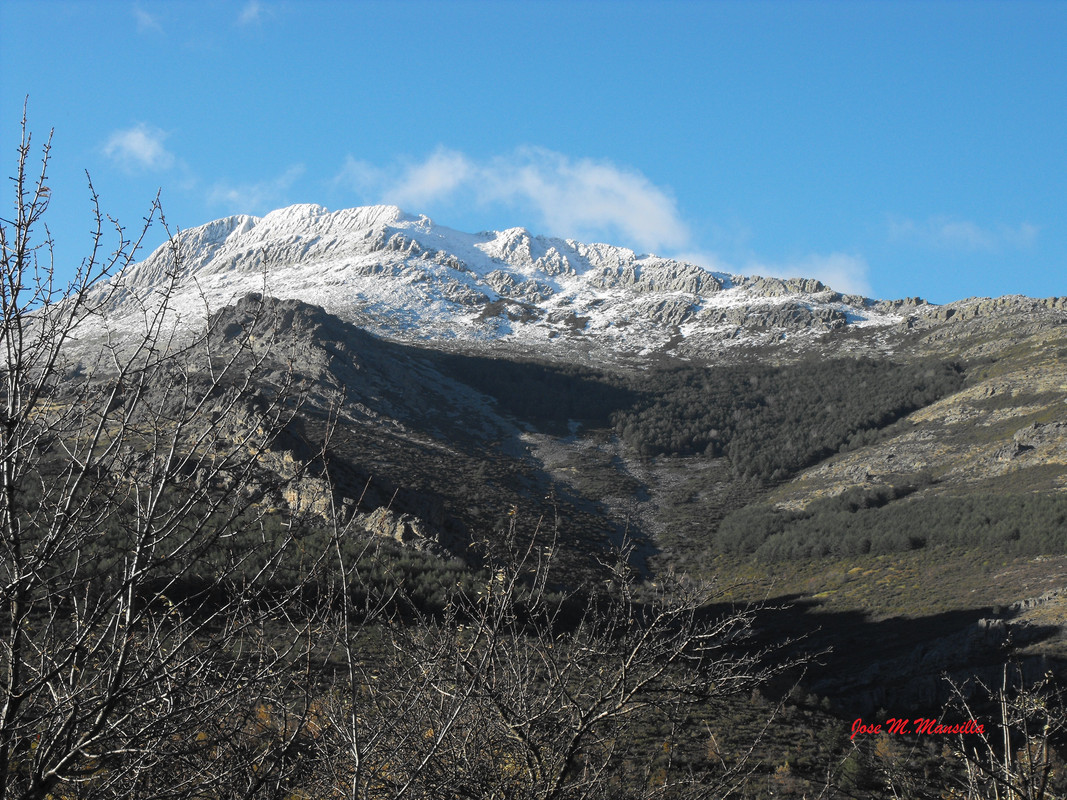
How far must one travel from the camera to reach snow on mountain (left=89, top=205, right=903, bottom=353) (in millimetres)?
99062

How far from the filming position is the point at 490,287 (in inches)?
5143

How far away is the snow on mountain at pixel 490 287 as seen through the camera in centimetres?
9906

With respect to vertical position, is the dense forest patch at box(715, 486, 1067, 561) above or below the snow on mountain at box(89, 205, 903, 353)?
below

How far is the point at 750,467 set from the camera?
50.2 m

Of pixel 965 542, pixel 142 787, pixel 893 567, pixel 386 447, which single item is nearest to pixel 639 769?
pixel 142 787
